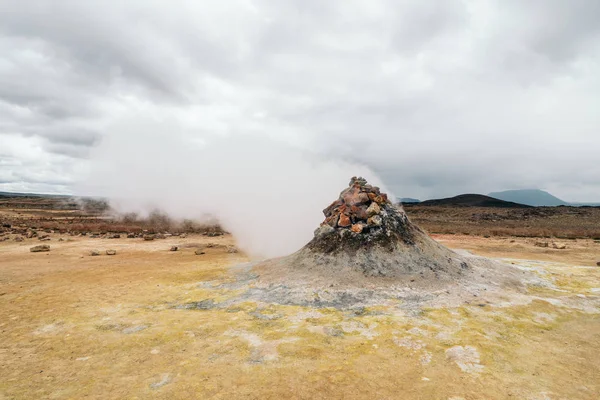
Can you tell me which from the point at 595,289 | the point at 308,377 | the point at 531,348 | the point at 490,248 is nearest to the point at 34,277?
the point at 308,377

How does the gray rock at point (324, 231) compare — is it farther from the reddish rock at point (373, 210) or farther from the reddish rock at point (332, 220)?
the reddish rock at point (373, 210)

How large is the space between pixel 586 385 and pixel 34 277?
1862 cm

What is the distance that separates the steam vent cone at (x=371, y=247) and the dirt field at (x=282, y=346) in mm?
2365

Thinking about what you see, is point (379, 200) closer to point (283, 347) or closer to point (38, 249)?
point (283, 347)

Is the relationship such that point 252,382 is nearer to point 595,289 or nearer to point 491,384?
point 491,384

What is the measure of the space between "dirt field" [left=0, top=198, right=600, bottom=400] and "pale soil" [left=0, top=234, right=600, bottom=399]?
3 cm

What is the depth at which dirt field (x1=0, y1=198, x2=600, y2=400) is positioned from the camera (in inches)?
208

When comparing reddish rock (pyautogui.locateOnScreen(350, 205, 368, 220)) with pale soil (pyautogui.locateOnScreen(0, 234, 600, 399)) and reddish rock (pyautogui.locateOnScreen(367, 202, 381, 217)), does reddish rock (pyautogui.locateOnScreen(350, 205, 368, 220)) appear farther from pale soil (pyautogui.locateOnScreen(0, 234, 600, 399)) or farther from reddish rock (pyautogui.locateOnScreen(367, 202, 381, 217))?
pale soil (pyautogui.locateOnScreen(0, 234, 600, 399))

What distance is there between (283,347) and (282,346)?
0.06m

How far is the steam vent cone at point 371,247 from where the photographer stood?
1183 centimetres

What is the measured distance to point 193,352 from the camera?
6602mm

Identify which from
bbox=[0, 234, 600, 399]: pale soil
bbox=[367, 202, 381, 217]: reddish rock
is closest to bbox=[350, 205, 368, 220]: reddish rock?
bbox=[367, 202, 381, 217]: reddish rock

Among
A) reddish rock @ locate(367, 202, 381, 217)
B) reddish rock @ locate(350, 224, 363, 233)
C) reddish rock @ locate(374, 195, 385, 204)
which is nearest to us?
reddish rock @ locate(350, 224, 363, 233)

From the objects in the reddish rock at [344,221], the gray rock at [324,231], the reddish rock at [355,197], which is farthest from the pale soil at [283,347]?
the reddish rock at [355,197]
